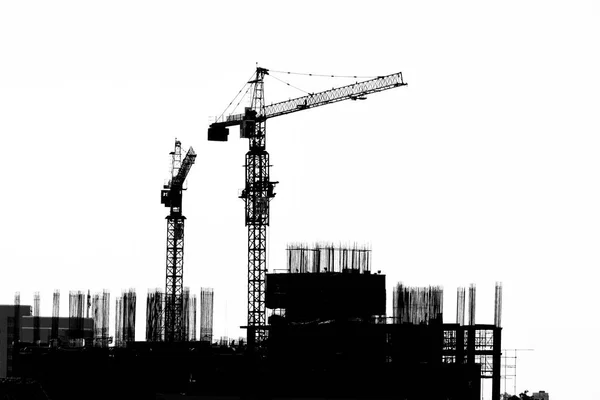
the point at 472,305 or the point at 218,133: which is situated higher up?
the point at 218,133

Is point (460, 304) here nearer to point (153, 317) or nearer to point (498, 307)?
point (498, 307)

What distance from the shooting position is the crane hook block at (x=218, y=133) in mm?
129000

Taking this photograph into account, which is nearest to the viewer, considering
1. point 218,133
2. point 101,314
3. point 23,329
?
point 101,314

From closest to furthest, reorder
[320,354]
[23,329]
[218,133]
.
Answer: [320,354] → [218,133] → [23,329]

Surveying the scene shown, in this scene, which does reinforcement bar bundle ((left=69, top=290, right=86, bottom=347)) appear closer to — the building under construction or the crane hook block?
the building under construction

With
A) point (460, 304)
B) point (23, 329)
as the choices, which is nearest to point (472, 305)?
point (460, 304)

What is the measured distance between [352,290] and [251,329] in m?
8.57

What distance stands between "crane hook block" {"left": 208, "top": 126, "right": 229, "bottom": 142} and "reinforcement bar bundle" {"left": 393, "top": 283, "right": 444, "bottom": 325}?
38983 millimetres

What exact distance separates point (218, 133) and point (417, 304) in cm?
4120

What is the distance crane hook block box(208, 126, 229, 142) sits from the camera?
129m

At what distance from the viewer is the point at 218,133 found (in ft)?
424

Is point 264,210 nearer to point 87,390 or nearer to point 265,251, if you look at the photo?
point 265,251

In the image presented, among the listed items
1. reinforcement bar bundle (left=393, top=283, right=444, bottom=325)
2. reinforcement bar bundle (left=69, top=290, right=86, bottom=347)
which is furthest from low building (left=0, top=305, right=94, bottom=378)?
reinforcement bar bundle (left=393, top=283, right=444, bottom=325)

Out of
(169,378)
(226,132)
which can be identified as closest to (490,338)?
(169,378)
